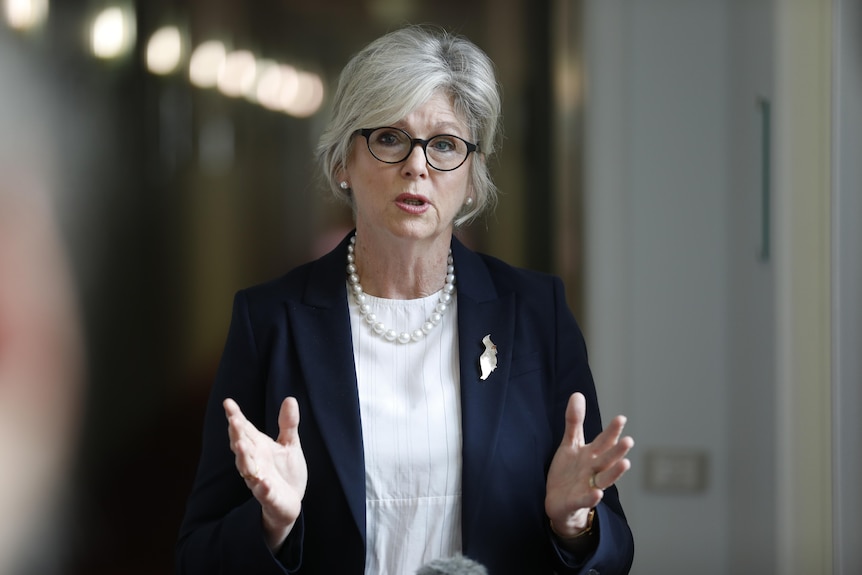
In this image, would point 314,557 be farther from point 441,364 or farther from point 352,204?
point 352,204

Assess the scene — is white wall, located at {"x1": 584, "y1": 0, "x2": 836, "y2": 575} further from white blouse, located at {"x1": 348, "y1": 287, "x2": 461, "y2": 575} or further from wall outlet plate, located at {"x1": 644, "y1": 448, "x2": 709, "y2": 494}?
white blouse, located at {"x1": 348, "y1": 287, "x2": 461, "y2": 575}

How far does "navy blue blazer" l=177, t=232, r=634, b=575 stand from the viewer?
1.28 meters

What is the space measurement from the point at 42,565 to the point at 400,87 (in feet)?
6.99

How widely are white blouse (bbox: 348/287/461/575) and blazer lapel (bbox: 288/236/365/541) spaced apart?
31 millimetres

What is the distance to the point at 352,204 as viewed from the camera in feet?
4.98

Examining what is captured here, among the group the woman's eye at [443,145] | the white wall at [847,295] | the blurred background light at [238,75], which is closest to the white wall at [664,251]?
the white wall at [847,295]

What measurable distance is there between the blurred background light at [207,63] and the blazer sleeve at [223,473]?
1.53 metres

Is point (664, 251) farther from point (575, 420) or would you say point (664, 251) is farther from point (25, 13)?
point (25, 13)

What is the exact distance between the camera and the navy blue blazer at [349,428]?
1.28m

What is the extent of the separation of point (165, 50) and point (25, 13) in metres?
0.40

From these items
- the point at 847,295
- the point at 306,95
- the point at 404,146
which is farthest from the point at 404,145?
the point at 306,95

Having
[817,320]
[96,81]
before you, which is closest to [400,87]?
[817,320]

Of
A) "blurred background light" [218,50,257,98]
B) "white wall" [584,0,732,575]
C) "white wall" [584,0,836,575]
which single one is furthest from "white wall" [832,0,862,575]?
"blurred background light" [218,50,257,98]

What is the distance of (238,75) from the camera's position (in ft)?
9.00
